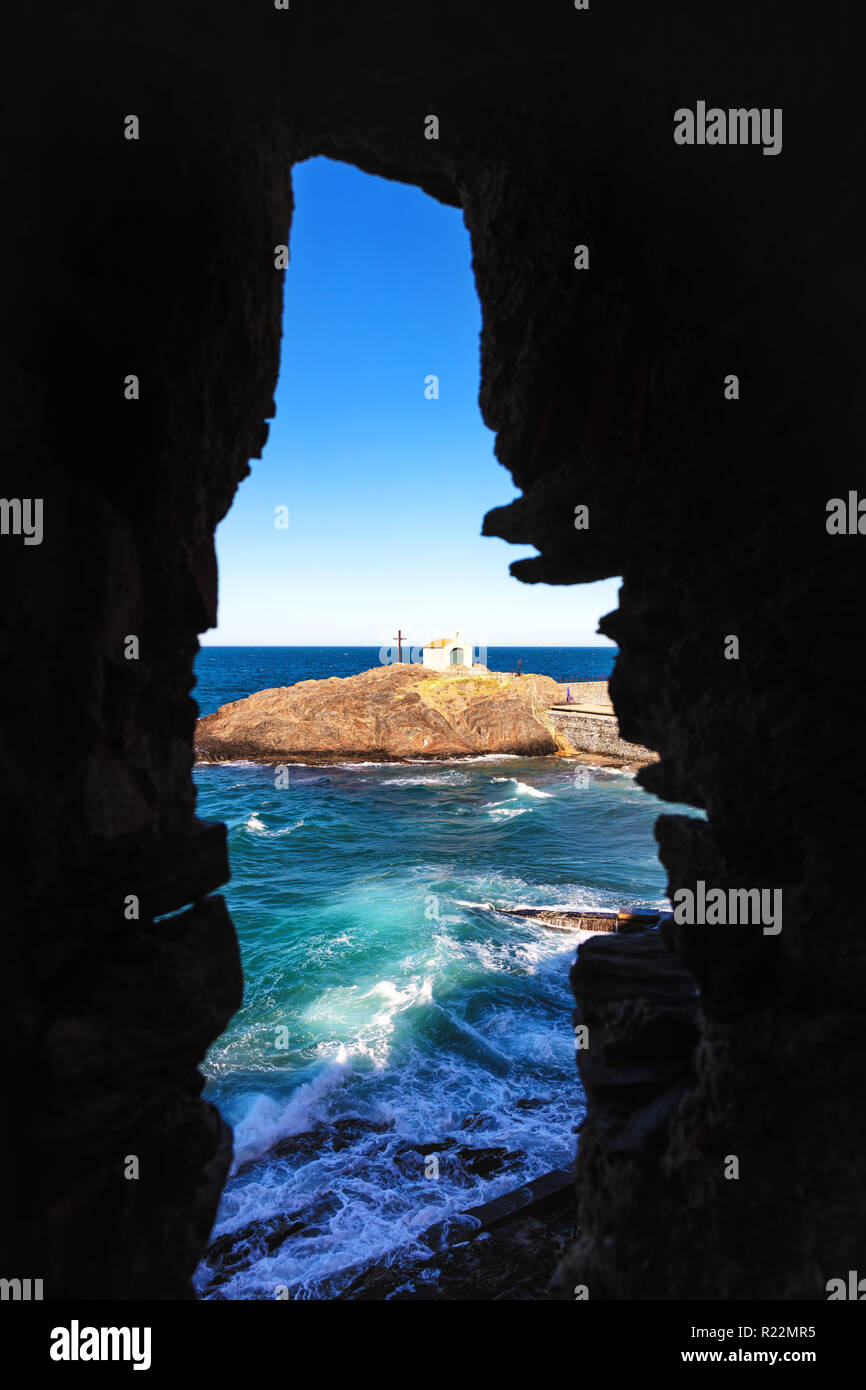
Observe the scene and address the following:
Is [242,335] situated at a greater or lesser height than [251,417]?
greater

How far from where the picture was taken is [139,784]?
5.34 m

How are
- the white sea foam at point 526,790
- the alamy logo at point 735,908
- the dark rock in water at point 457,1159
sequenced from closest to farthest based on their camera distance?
the alamy logo at point 735,908 < the dark rock in water at point 457,1159 < the white sea foam at point 526,790

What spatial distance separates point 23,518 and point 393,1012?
51.9ft

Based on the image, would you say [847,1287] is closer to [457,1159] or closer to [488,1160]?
[488,1160]

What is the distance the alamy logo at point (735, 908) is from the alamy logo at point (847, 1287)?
229 cm

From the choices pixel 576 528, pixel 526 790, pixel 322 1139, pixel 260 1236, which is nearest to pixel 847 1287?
pixel 576 528

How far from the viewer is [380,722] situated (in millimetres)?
51938

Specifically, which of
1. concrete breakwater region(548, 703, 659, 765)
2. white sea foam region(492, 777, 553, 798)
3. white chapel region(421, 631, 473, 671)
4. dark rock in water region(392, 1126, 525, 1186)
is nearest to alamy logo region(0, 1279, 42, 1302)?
dark rock in water region(392, 1126, 525, 1186)

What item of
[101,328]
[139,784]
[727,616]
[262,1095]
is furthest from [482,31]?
[262,1095]

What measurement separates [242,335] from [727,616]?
5.46m
